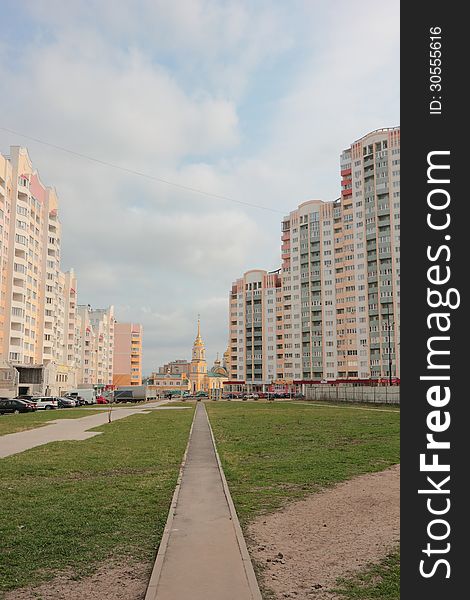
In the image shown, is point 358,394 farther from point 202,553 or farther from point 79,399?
A: point 202,553

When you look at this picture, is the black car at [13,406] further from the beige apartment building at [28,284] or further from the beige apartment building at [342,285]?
the beige apartment building at [342,285]

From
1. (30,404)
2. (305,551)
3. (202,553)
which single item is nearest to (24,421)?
(30,404)

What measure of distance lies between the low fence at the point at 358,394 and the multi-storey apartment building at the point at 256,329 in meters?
52.3

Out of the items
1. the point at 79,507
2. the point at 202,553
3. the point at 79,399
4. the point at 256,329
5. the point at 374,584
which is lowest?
the point at 79,399

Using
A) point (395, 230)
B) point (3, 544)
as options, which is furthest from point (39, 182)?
point (3, 544)

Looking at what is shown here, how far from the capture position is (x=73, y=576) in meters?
7.25

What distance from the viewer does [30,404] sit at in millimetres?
56562

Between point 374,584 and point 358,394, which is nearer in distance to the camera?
point 374,584

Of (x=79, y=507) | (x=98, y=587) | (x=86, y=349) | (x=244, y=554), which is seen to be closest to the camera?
(x=98, y=587)

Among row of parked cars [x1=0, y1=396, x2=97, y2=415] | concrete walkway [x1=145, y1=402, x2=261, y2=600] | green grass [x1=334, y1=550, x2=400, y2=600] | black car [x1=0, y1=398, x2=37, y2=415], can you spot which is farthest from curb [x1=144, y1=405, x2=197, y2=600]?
row of parked cars [x1=0, y1=396, x2=97, y2=415]

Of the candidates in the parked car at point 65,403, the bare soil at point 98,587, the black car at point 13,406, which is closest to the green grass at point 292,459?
the bare soil at point 98,587

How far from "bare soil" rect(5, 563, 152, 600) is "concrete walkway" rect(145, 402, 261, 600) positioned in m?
0.28

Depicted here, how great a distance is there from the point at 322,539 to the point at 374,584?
6.77ft

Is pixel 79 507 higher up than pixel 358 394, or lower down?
higher up
